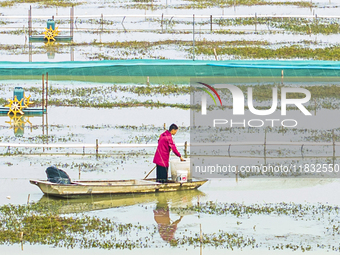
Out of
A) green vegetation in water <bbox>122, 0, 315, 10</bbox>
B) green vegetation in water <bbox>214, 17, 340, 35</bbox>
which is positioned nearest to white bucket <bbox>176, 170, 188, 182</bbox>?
green vegetation in water <bbox>214, 17, 340, 35</bbox>

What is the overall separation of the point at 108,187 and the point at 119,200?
0.33m

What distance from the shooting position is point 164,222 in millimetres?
14148

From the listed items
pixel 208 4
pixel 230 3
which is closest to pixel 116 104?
pixel 208 4

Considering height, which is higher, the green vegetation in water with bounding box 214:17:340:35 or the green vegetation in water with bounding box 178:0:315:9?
the green vegetation in water with bounding box 178:0:315:9

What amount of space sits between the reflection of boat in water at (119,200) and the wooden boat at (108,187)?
0.32 feet

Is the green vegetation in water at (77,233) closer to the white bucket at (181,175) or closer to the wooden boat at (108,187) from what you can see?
the wooden boat at (108,187)

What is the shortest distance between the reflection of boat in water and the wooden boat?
0.32 feet

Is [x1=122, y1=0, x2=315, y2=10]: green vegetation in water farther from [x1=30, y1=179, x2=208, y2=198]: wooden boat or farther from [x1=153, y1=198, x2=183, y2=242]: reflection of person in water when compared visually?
[x1=153, y1=198, x2=183, y2=242]: reflection of person in water

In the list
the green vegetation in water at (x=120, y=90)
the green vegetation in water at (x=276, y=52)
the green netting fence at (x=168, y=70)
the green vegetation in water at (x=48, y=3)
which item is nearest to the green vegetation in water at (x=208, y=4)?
the green vegetation in water at (x=48, y=3)

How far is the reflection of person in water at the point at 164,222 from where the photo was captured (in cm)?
1332

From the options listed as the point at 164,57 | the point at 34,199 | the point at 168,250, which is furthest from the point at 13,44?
the point at 168,250

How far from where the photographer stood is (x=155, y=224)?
550 inches

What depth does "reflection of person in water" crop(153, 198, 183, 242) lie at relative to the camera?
13.3m

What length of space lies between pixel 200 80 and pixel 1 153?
12889mm
